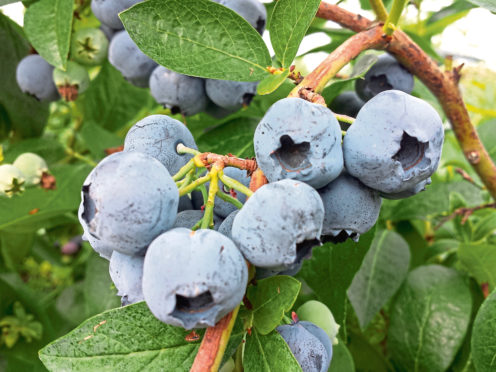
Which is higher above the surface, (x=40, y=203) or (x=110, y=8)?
(x=110, y=8)

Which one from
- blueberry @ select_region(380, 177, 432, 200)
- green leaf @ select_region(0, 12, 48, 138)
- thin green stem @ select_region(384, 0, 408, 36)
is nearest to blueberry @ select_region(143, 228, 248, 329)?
blueberry @ select_region(380, 177, 432, 200)

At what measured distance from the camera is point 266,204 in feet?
1.67

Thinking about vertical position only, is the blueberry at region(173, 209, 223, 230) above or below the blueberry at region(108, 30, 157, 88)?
above

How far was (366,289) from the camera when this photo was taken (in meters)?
1.23

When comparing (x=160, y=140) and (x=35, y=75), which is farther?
(x=35, y=75)

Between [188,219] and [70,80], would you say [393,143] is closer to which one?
[188,219]

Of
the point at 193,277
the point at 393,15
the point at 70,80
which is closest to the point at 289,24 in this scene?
the point at 393,15

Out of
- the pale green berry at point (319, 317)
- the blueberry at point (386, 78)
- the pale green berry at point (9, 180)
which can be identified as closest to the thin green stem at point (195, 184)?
the pale green berry at point (319, 317)

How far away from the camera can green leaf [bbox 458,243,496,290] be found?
121 centimetres

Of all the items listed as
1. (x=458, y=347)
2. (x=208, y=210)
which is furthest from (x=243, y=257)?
(x=458, y=347)

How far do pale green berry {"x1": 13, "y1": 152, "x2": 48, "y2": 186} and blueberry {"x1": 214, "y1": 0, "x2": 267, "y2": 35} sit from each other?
640mm

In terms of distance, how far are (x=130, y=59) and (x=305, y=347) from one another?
81cm

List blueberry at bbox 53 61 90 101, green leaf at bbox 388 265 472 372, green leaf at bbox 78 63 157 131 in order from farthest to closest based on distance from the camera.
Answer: green leaf at bbox 78 63 157 131 < blueberry at bbox 53 61 90 101 < green leaf at bbox 388 265 472 372

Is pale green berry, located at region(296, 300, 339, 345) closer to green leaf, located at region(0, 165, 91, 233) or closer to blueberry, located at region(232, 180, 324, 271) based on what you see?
blueberry, located at region(232, 180, 324, 271)
